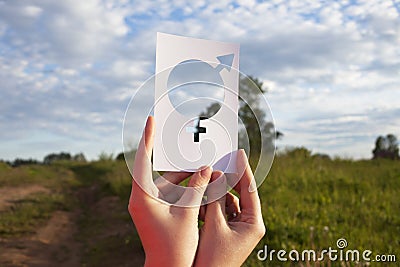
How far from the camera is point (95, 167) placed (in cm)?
1571

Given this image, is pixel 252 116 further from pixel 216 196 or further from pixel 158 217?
pixel 158 217

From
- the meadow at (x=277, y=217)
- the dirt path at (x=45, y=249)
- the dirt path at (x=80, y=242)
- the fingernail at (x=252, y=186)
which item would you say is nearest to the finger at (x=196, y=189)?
the fingernail at (x=252, y=186)

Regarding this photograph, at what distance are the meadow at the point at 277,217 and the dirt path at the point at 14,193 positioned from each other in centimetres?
2

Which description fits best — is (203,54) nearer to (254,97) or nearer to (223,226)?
(254,97)

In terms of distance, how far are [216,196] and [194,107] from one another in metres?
0.23

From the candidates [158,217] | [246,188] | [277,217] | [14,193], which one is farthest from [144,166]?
[14,193]

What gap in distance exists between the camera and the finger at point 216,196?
1.17 meters

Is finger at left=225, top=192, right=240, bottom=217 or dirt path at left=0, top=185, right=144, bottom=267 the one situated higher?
finger at left=225, top=192, right=240, bottom=217

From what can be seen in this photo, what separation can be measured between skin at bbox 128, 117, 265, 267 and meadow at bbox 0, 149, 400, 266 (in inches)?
60.6

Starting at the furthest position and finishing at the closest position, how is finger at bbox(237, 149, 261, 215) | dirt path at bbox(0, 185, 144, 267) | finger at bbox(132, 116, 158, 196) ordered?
dirt path at bbox(0, 185, 144, 267), finger at bbox(237, 149, 261, 215), finger at bbox(132, 116, 158, 196)

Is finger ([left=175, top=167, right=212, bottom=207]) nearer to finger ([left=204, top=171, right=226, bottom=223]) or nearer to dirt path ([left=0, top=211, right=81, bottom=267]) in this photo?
finger ([left=204, top=171, right=226, bottom=223])

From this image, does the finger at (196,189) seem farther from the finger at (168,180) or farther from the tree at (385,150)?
the tree at (385,150)

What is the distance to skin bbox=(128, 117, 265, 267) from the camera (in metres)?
1.09

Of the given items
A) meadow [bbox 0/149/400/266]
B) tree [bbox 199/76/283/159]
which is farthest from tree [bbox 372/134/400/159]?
tree [bbox 199/76/283/159]
